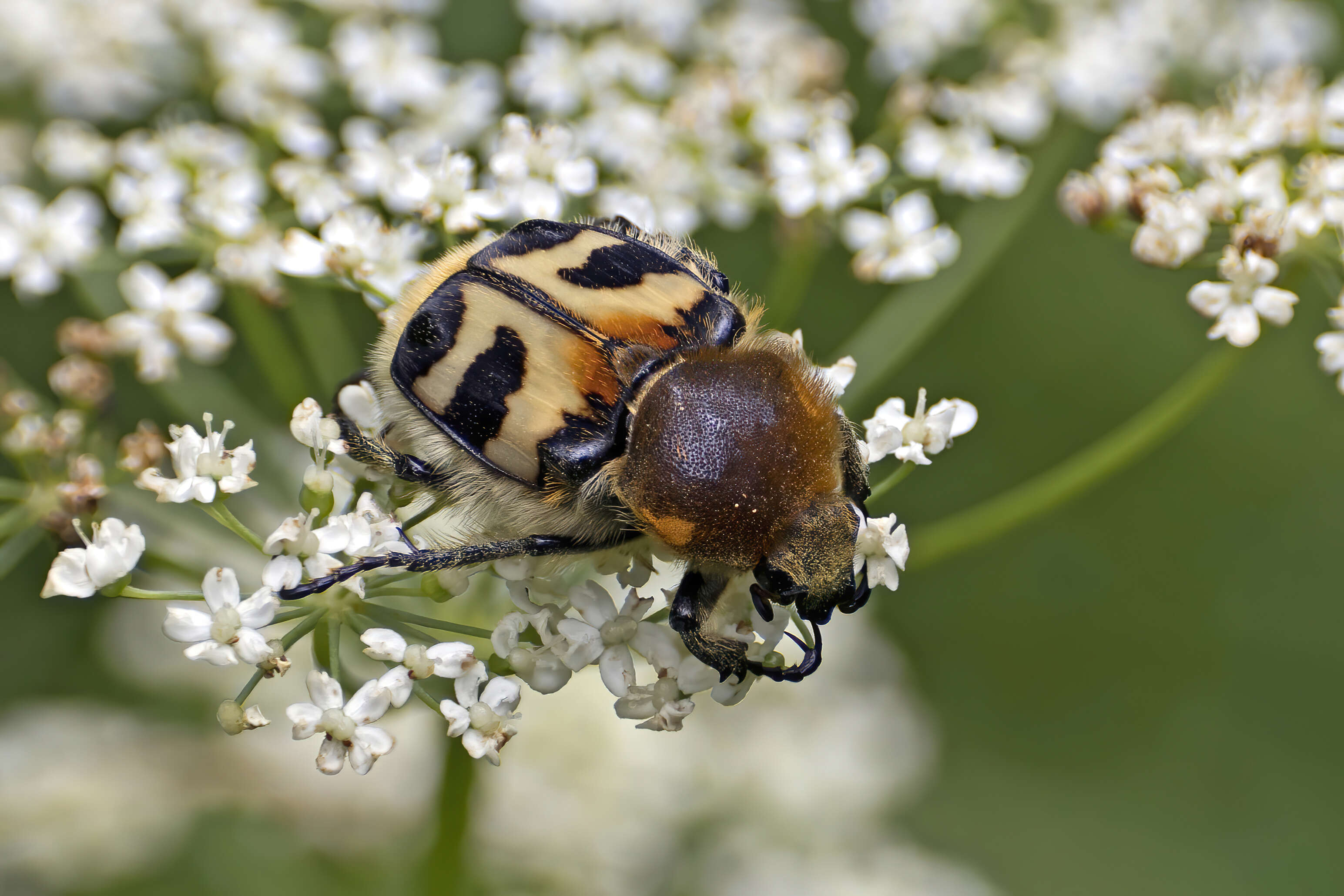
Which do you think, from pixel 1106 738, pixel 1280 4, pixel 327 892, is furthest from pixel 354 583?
pixel 1280 4

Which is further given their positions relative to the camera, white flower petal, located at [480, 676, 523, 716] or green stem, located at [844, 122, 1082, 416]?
green stem, located at [844, 122, 1082, 416]

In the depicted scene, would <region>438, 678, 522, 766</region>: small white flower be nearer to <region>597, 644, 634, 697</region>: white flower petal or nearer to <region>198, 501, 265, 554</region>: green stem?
<region>597, 644, 634, 697</region>: white flower petal

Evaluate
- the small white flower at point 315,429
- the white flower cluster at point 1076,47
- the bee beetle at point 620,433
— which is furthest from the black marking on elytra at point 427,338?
the white flower cluster at point 1076,47

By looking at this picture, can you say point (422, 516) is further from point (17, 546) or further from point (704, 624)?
point (17, 546)

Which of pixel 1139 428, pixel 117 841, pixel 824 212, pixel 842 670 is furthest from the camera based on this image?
pixel 842 670

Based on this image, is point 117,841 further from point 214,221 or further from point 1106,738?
point 1106,738

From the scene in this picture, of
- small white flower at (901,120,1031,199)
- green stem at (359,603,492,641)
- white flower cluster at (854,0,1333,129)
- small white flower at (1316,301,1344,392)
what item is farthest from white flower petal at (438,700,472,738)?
white flower cluster at (854,0,1333,129)

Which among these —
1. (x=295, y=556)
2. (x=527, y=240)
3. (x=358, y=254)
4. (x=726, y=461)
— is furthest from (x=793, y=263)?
(x=295, y=556)
